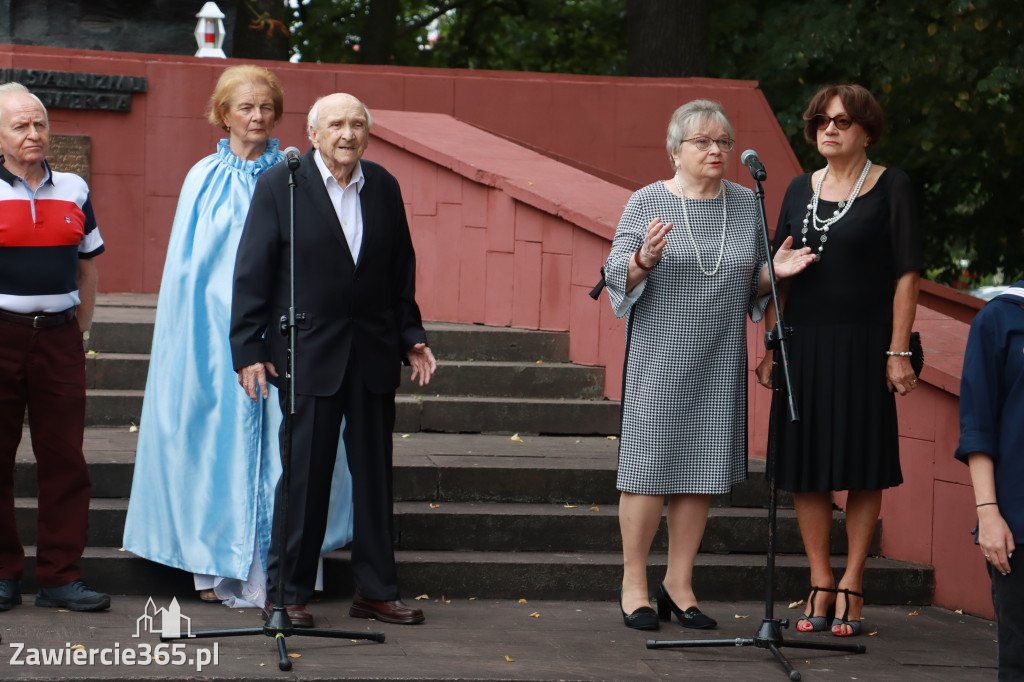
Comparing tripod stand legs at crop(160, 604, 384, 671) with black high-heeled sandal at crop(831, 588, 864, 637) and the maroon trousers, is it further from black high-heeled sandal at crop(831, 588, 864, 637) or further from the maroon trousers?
black high-heeled sandal at crop(831, 588, 864, 637)

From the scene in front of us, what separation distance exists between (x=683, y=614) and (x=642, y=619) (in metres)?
0.18

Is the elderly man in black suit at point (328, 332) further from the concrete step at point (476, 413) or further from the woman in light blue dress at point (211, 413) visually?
the concrete step at point (476, 413)

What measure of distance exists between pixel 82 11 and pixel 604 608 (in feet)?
24.0

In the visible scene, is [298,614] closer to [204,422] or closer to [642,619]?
[204,422]

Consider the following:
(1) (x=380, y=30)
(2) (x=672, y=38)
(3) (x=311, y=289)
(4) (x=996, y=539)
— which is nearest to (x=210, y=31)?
(2) (x=672, y=38)

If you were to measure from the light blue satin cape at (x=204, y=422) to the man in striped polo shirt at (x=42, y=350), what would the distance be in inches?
14.3

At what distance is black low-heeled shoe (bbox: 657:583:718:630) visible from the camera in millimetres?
5598

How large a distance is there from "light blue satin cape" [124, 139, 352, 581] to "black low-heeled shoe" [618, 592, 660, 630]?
5.00ft

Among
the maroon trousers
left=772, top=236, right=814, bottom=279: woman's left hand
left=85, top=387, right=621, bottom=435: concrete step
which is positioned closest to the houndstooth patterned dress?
left=772, top=236, right=814, bottom=279: woman's left hand

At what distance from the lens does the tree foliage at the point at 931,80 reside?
1206 cm

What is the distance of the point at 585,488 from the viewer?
6711 mm

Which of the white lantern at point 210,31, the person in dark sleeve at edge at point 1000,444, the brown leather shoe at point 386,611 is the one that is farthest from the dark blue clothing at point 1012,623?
the white lantern at point 210,31

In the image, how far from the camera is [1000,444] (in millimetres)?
3912

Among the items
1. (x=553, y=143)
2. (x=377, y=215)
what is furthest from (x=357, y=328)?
(x=553, y=143)
